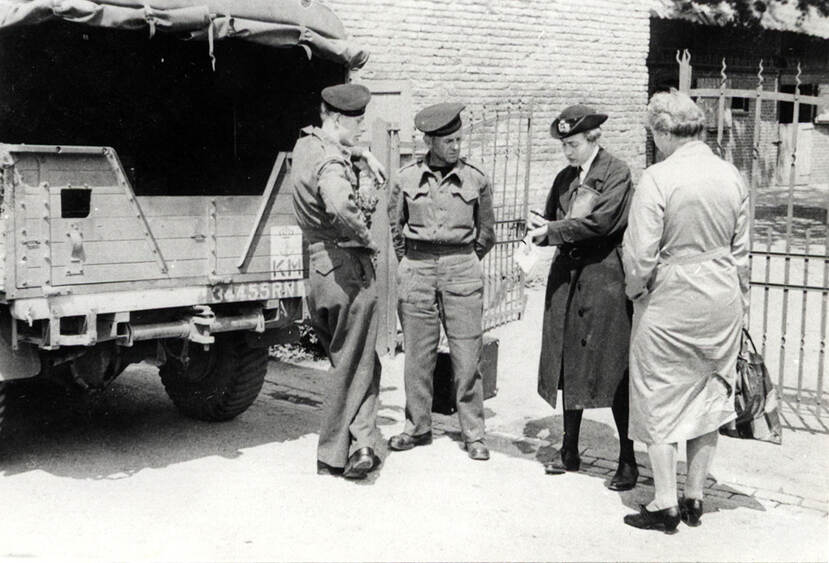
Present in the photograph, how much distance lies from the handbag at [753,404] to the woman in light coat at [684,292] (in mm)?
183

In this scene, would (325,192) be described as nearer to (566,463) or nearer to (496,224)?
(566,463)

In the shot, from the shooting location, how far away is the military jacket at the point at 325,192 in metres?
4.99

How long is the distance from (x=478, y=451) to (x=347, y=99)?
2.18 meters

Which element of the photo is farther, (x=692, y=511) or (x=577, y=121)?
(x=577, y=121)

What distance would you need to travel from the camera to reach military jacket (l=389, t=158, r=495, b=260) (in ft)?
18.1

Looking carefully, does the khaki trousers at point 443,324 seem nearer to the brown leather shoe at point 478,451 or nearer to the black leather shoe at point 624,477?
the brown leather shoe at point 478,451

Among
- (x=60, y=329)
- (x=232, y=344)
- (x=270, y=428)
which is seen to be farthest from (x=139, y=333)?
(x=270, y=428)

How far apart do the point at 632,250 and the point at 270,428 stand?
3.02 meters

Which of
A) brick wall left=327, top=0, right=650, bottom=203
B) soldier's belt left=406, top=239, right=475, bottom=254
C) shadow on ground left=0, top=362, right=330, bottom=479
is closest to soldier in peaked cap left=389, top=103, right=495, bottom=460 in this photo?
soldier's belt left=406, top=239, right=475, bottom=254

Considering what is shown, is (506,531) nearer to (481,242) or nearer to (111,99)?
(481,242)

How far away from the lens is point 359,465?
5125 mm

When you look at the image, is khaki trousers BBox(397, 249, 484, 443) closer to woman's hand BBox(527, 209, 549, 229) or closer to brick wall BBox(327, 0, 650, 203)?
woman's hand BBox(527, 209, 549, 229)

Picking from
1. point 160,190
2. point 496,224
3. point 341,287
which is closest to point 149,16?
point 341,287

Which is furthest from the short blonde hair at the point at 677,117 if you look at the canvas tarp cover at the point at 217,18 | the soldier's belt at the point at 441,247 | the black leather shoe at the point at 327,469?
the black leather shoe at the point at 327,469
